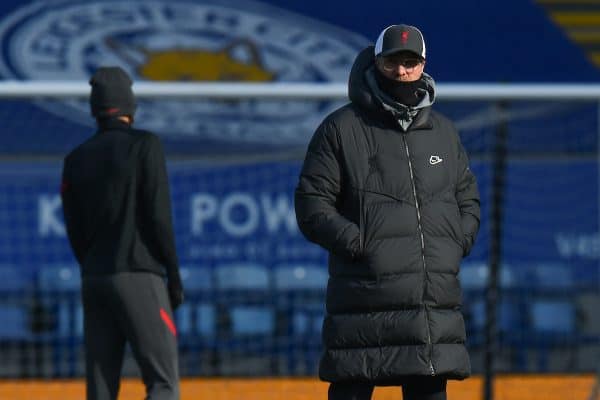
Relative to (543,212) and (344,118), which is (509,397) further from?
(344,118)

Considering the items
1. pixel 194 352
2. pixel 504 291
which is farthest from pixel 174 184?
pixel 504 291

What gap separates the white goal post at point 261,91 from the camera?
555cm

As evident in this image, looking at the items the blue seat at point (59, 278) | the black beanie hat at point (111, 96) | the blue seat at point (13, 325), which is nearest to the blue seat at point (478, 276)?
the blue seat at point (59, 278)

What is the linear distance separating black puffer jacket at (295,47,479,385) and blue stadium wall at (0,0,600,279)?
5.92 metres

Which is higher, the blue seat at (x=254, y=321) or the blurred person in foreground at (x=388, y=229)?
the blurred person in foreground at (x=388, y=229)

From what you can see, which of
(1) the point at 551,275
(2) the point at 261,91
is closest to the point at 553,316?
(1) the point at 551,275

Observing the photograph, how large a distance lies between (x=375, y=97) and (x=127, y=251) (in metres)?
1.00

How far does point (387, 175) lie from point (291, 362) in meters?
4.95

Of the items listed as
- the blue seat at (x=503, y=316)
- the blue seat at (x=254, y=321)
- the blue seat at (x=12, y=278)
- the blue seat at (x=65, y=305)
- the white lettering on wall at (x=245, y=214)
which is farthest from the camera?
the white lettering on wall at (x=245, y=214)

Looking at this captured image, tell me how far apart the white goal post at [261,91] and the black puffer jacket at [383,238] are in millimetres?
2462

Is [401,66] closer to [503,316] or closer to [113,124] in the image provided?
[113,124]

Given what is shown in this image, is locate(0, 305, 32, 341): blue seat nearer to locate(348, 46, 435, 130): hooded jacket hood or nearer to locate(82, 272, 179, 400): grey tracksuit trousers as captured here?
locate(82, 272, 179, 400): grey tracksuit trousers

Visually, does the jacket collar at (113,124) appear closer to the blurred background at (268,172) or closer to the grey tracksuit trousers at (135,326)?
the grey tracksuit trousers at (135,326)

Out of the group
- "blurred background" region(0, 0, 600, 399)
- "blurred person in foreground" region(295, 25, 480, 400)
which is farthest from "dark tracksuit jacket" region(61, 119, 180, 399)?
"blurred background" region(0, 0, 600, 399)
